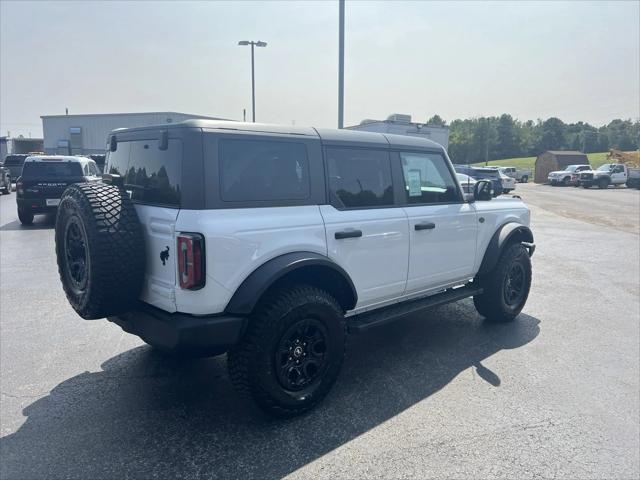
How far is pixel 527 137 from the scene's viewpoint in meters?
110

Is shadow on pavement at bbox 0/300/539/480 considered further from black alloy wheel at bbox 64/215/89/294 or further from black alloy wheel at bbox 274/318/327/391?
black alloy wheel at bbox 64/215/89/294

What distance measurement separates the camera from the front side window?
14.2 ft

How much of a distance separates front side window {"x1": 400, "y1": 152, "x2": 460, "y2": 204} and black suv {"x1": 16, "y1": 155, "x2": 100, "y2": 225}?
9767 mm

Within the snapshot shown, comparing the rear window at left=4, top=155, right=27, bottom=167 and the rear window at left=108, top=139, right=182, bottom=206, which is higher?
the rear window at left=4, top=155, right=27, bottom=167

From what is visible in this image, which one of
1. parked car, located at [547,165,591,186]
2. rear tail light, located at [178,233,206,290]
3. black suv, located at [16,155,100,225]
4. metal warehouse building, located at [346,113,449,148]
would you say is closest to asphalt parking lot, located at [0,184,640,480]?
rear tail light, located at [178,233,206,290]

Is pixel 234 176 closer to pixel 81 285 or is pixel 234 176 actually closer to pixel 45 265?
pixel 81 285

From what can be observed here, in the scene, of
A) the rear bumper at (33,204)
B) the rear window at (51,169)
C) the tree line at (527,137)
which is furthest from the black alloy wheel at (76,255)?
the tree line at (527,137)

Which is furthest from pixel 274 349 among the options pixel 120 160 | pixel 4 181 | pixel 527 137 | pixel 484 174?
pixel 527 137

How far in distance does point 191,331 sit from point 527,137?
121 meters

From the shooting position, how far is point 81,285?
10.7ft

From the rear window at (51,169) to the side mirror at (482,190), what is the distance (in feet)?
34.8

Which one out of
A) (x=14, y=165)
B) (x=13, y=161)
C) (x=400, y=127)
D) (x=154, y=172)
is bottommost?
(x=154, y=172)

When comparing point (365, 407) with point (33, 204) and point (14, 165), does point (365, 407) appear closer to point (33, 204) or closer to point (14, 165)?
point (33, 204)

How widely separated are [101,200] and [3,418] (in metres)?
1.70
